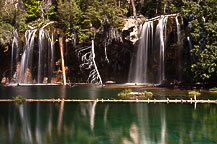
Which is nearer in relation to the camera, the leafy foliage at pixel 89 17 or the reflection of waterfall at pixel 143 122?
the reflection of waterfall at pixel 143 122

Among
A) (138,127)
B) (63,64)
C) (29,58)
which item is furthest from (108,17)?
(138,127)

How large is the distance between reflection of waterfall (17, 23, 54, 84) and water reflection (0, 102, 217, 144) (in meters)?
18.8

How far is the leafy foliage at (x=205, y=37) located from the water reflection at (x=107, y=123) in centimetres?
862

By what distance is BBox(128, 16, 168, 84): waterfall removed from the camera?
33469 millimetres

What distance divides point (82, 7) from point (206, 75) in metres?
19.3

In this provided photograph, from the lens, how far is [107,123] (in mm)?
13086

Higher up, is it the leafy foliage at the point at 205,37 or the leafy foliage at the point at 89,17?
the leafy foliage at the point at 89,17

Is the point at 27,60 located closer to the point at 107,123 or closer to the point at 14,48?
the point at 14,48

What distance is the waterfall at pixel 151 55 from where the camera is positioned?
110 feet

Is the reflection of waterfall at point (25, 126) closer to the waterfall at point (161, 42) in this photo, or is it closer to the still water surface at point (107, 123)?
the still water surface at point (107, 123)

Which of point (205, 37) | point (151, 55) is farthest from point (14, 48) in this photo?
point (205, 37)

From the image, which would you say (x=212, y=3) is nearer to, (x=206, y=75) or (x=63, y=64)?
(x=206, y=75)

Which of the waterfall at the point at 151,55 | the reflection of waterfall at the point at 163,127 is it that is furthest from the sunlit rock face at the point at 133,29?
the reflection of waterfall at the point at 163,127

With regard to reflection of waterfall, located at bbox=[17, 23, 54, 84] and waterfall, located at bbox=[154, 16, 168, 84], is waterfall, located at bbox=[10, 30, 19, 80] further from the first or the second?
waterfall, located at bbox=[154, 16, 168, 84]
